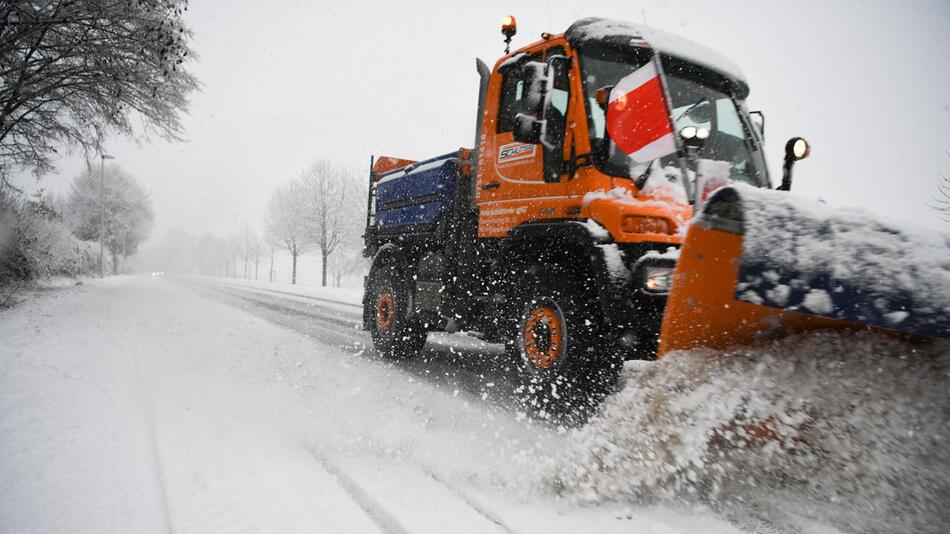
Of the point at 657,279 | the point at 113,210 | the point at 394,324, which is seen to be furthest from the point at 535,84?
the point at 113,210

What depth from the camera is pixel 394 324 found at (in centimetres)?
524

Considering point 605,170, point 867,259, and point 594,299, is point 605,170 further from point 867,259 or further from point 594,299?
point 867,259

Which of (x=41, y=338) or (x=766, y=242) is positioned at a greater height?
(x=766, y=242)

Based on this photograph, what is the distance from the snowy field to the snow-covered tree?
42.5 metres

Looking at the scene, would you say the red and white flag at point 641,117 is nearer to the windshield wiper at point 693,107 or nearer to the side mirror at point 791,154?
the windshield wiper at point 693,107

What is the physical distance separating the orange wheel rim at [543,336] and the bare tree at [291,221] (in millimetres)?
29540

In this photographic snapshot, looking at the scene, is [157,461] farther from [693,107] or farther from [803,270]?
[693,107]

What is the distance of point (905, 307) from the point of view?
122cm

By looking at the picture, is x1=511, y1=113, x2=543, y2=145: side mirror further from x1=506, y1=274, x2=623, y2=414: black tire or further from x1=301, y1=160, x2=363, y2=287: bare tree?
x1=301, y1=160, x2=363, y2=287: bare tree

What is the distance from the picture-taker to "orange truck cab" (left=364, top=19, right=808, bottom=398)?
2.64m

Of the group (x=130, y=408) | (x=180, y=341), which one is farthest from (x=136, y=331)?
(x=130, y=408)

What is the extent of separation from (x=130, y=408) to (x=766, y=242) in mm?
3549

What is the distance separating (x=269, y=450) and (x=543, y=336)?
1.83 meters

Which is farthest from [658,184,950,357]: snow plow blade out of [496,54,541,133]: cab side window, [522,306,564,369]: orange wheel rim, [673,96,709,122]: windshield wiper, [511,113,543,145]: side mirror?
[496,54,541,133]: cab side window
